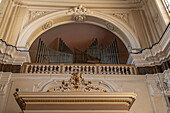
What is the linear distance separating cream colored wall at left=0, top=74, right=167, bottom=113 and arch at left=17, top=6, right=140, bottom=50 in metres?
1.61

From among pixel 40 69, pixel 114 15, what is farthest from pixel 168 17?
pixel 40 69

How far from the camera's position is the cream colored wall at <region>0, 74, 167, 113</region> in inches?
239

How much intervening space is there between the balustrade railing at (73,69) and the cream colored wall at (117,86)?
30 centimetres

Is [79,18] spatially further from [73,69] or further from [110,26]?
[73,69]

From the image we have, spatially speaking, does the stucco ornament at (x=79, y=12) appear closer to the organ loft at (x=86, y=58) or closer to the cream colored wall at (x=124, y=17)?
the organ loft at (x=86, y=58)

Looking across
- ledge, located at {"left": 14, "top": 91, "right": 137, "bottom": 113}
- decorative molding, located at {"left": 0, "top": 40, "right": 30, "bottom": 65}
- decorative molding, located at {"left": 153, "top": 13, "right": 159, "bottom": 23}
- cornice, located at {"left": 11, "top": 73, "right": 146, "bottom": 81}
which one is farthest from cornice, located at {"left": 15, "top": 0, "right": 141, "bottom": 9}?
ledge, located at {"left": 14, "top": 91, "right": 137, "bottom": 113}

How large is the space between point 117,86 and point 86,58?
320 centimetres

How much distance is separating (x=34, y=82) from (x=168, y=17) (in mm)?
5344

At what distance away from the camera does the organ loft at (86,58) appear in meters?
3.44

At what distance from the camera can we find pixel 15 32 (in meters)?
7.98

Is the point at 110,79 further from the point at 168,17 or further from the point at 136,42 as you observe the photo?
the point at 168,17

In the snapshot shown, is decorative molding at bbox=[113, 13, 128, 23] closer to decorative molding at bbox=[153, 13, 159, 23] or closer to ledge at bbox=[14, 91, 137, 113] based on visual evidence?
decorative molding at bbox=[153, 13, 159, 23]

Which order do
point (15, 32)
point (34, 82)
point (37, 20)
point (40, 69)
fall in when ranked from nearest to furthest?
point (34, 82), point (40, 69), point (15, 32), point (37, 20)

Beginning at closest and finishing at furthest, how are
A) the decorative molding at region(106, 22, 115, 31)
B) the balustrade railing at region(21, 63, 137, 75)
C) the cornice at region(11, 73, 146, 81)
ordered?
the cornice at region(11, 73, 146, 81) → the balustrade railing at region(21, 63, 137, 75) → the decorative molding at region(106, 22, 115, 31)
